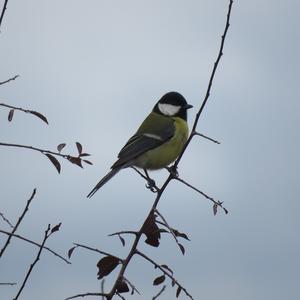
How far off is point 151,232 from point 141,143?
198 inches

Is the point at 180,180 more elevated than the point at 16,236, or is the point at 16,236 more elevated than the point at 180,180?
the point at 180,180

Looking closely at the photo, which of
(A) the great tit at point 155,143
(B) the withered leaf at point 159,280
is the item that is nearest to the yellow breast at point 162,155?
(A) the great tit at point 155,143

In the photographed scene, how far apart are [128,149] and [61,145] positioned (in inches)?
174

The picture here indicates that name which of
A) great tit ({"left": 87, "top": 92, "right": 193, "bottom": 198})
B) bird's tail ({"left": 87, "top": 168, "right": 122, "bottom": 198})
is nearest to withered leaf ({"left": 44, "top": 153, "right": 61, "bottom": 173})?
bird's tail ({"left": 87, "top": 168, "right": 122, "bottom": 198})

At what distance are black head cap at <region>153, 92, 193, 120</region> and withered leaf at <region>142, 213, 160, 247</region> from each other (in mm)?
5877

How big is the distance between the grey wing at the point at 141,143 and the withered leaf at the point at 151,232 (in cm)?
441

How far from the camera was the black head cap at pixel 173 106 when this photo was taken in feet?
28.9

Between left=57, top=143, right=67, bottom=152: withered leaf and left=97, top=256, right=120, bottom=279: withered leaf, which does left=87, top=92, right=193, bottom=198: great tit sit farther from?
left=97, top=256, right=120, bottom=279: withered leaf

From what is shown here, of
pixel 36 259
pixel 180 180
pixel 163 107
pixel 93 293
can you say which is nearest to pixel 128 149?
pixel 163 107

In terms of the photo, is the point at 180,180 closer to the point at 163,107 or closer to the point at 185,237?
the point at 185,237

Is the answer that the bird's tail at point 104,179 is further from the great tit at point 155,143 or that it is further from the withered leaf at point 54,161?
the withered leaf at point 54,161

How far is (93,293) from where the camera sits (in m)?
2.49

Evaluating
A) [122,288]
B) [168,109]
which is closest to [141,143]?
[168,109]

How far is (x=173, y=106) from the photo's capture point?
8945 millimetres
